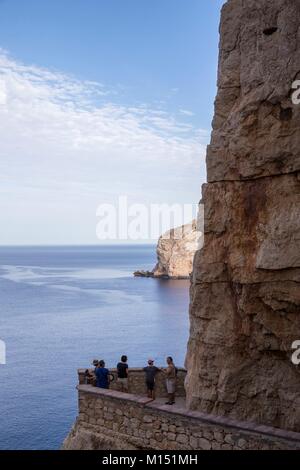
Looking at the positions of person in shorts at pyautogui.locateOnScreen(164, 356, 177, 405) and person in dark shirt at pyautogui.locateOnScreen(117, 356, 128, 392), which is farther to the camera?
person in dark shirt at pyautogui.locateOnScreen(117, 356, 128, 392)

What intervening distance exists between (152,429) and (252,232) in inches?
244

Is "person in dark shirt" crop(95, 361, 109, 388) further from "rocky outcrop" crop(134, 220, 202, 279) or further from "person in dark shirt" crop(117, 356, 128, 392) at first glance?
"rocky outcrop" crop(134, 220, 202, 279)

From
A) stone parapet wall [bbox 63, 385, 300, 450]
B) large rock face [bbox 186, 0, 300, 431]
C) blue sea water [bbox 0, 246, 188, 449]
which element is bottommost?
blue sea water [bbox 0, 246, 188, 449]

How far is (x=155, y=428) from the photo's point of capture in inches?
548

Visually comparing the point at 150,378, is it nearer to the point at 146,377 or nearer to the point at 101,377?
the point at 146,377

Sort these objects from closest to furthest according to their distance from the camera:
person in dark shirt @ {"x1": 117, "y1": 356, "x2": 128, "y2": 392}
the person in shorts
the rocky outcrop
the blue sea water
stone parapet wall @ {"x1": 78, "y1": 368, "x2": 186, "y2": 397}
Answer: the person in shorts, person in dark shirt @ {"x1": 117, "y1": 356, "x2": 128, "y2": 392}, stone parapet wall @ {"x1": 78, "y1": 368, "x2": 186, "y2": 397}, the blue sea water, the rocky outcrop

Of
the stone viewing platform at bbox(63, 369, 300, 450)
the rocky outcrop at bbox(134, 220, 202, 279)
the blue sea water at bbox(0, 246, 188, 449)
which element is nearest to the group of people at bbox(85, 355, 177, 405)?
the stone viewing platform at bbox(63, 369, 300, 450)

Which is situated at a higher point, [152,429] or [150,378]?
[150,378]

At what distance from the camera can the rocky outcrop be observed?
374 ft

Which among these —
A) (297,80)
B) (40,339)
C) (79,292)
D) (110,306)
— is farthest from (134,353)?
(79,292)

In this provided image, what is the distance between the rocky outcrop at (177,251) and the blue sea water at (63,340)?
14770 mm

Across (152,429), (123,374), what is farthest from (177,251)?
(152,429)
